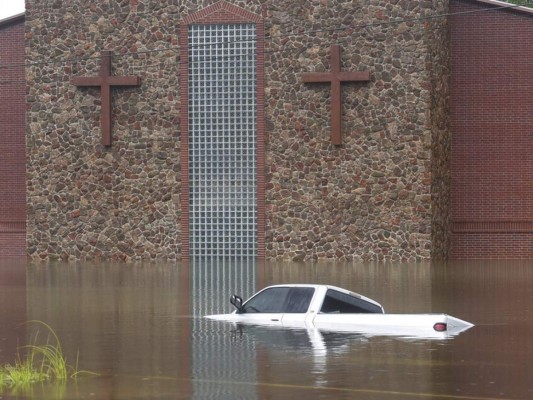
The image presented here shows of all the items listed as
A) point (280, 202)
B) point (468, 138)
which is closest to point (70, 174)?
point (280, 202)

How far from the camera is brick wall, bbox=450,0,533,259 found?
4175 cm

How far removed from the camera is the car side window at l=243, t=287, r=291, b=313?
2011cm

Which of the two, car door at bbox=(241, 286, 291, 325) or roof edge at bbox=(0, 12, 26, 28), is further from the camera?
roof edge at bbox=(0, 12, 26, 28)

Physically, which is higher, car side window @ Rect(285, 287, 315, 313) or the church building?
the church building

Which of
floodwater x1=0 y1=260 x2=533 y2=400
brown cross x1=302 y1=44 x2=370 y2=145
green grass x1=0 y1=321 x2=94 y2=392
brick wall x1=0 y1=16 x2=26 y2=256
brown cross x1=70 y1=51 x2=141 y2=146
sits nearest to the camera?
floodwater x1=0 y1=260 x2=533 y2=400

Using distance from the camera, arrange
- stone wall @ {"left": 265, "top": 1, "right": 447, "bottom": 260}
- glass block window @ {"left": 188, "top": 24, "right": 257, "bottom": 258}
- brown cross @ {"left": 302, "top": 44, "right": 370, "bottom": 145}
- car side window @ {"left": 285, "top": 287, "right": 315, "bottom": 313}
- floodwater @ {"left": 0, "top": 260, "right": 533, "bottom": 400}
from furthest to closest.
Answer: glass block window @ {"left": 188, "top": 24, "right": 257, "bottom": 258}, brown cross @ {"left": 302, "top": 44, "right": 370, "bottom": 145}, stone wall @ {"left": 265, "top": 1, "right": 447, "bottom": 260}, car side window @ {"left": 285, "top": 287, "right": 315, "bottom": 313}, floodwater @ {"left": 0, "top": 260, "right": 533, "bottom": 400}

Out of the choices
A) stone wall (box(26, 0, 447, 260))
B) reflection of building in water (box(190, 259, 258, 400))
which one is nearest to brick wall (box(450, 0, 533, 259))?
stone wall (box(26, 0, 447, 260))

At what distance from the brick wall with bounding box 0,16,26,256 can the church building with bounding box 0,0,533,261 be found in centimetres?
291

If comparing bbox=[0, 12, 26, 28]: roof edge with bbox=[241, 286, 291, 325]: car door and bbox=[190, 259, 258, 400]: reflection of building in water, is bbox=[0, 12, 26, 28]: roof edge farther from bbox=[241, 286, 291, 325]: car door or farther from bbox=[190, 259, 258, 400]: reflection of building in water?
bbox=[241, 286, 291, 325]: car door

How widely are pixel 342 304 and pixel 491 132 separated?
23540mm

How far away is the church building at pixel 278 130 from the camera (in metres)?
39.3

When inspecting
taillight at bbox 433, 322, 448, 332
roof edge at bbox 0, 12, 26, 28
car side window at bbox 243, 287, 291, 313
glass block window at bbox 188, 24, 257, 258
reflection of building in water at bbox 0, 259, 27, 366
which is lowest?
reflection of building in water at bbox 0, 259, 27, 366

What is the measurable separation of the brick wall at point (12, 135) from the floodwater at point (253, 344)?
12524 mm

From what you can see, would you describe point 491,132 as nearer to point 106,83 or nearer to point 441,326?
point 106,83
